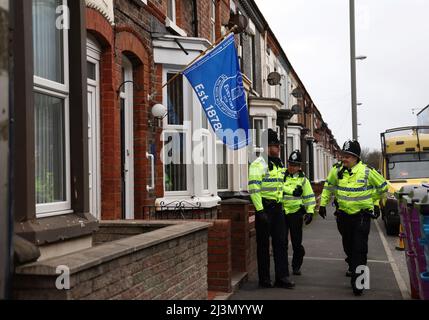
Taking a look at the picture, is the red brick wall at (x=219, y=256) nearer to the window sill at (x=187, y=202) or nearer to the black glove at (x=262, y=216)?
the black glove at (x=262, y=216)

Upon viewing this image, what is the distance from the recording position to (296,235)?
26.4 feet

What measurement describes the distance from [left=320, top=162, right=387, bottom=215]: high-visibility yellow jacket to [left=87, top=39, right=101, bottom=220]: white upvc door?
327cm

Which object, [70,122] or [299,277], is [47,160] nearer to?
[70,122]

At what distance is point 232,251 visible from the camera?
24.1 feet

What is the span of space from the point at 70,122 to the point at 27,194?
3.15 ft

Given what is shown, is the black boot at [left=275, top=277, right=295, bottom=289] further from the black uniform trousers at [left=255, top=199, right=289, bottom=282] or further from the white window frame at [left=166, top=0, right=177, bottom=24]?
the white window frame at [left=166, top=0, right=177, bottom=24]

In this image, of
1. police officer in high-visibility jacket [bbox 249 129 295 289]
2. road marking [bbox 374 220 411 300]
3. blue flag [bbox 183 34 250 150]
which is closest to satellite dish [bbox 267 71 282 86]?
road marking [bbox 374 220 411 300]

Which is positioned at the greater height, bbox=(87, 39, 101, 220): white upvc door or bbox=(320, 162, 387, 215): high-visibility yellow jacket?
bbox=(87, 39, 101, 220): white upvc door

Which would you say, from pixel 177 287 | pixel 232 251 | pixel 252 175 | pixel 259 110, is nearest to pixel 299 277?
pixel 232 251

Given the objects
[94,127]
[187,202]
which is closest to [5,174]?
[94,127]

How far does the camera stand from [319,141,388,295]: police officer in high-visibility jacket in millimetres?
6586

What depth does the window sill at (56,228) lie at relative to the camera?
321 cm

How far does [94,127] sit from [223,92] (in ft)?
6.69

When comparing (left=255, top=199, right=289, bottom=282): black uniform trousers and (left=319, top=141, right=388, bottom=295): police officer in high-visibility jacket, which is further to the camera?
(left=255, top=199, right=289, bottom=282): black uniform trousers
